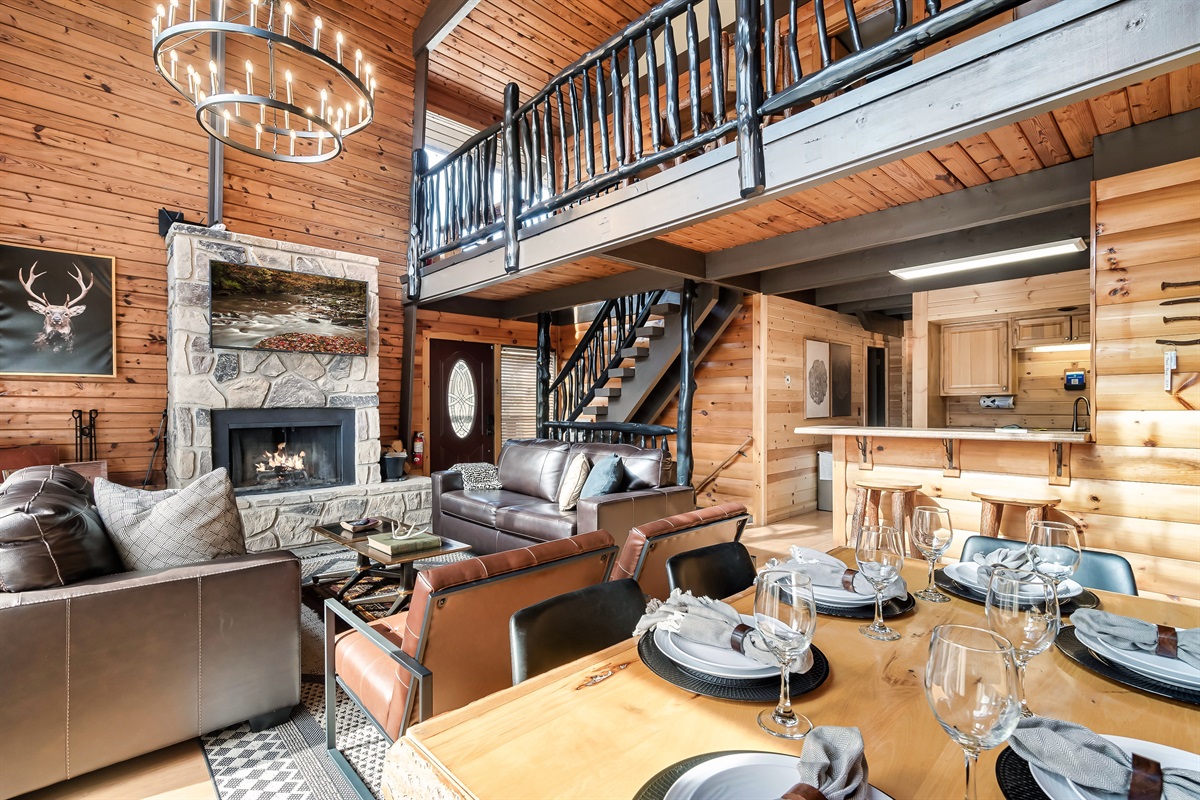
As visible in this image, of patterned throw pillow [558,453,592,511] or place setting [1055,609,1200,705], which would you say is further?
patterned throw pillow [558,453,592,511]

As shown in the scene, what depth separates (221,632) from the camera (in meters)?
1.99

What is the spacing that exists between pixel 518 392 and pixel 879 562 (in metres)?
6.87

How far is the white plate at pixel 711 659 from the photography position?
3.10 feet

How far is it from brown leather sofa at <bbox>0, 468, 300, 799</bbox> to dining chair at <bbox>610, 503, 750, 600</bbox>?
1.31m

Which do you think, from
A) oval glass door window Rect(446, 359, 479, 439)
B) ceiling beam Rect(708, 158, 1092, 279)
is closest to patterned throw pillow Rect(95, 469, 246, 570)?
ceiling beam Rect(708, 158, 1092, 279)

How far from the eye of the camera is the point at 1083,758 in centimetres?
66

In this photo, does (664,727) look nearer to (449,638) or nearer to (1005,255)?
(449,638)

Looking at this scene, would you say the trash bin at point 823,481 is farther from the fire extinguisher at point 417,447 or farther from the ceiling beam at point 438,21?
the ceiling beam at point 438,21

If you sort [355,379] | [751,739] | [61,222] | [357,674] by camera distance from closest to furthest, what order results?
[751,739] → [357,674] → [61,222] → [355,379]

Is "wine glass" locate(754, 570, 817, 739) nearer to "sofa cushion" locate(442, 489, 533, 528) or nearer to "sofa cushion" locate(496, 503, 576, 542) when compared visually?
"sofa cushion" locate(496, 503, 576, 542)

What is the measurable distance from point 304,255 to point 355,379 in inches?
49.1

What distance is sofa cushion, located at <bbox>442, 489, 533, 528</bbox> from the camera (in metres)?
4.35

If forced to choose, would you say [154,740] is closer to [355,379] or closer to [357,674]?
[357,674]

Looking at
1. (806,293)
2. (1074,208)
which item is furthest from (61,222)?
(1074,208)
